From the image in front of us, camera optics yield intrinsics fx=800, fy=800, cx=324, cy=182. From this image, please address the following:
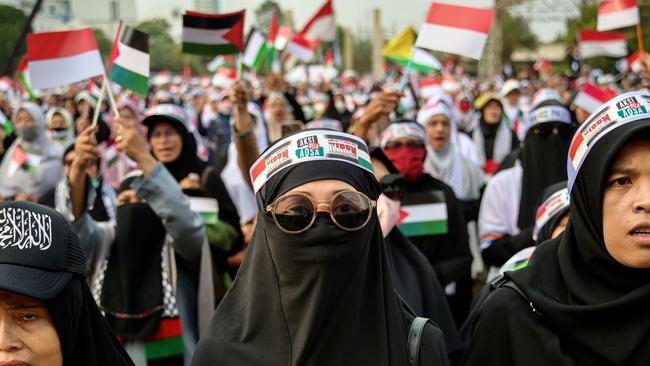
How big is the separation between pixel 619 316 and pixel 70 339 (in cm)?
151

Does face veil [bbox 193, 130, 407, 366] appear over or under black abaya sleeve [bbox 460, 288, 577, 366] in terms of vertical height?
over

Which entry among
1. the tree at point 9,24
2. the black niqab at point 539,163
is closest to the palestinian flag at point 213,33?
the black niqab at point 539,163

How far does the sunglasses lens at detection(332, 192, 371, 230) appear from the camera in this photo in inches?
Result: 90.7

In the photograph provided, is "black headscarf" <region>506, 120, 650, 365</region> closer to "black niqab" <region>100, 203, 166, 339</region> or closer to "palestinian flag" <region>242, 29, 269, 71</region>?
"black niqab" <region>100, 203, 166, 339</region>

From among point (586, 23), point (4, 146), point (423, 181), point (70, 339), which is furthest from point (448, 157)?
point (586, 23)

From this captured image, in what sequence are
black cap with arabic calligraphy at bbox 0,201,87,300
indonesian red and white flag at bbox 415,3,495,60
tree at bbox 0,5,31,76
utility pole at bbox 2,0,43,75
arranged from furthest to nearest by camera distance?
tree at bbox 0,5,31,76
utility pole at bbox 2,0,43,75
indonesian red and white flag at bbox 415,3,495,60
black cap with arabic calligraphy at bbox 0,201,87,300

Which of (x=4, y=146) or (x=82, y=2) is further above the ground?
(x=82, y=2)

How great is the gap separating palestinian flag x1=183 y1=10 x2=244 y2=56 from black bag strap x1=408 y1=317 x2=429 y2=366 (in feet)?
11.6

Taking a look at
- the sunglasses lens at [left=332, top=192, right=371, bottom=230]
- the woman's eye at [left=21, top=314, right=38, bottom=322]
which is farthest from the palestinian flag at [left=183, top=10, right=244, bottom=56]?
the woman's eye at [left=21, top=314, right=38, bottom=322]

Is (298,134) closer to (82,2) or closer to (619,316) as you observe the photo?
(619,316)

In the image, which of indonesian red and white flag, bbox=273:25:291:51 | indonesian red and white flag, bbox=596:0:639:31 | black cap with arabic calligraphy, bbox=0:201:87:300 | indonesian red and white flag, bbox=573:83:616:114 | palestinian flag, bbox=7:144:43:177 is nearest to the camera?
black cap with arabic calligraphy, bbox=0:201:87:300

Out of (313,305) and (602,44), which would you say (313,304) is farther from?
(602,44)

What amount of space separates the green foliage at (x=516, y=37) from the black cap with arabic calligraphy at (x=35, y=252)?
74.4 metres

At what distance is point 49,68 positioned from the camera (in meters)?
4.77
